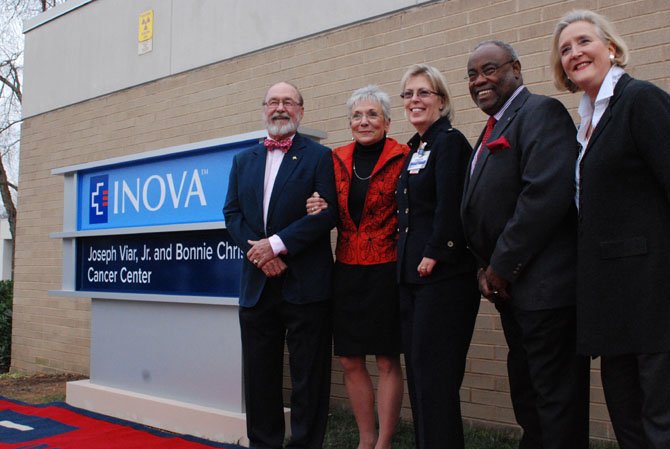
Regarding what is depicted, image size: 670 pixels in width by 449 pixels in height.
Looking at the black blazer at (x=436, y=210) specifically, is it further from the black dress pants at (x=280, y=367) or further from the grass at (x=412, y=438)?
the grass at (x=412, y=438)

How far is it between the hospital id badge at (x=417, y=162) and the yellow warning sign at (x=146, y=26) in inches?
163

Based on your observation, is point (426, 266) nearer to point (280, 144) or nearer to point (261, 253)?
point (261, 253)

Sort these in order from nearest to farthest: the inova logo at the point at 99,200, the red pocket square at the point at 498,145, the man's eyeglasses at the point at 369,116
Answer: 1. the red pocket square at the point at 498,145
2. the man's eyeglasses at the point at 369,116
3. the inova logo at the point at 99,200

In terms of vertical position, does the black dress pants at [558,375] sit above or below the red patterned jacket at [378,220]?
below

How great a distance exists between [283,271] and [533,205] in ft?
4.74

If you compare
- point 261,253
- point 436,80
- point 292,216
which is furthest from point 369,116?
point 261,253

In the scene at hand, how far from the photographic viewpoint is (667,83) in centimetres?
340

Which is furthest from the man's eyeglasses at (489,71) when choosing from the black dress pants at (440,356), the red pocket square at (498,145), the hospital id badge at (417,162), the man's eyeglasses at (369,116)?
the black dress pants at (440,356)

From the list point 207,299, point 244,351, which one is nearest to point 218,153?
point 207,299

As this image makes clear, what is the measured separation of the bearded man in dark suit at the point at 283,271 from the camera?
3334mm

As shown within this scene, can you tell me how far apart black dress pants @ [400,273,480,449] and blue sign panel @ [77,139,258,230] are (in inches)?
61.5

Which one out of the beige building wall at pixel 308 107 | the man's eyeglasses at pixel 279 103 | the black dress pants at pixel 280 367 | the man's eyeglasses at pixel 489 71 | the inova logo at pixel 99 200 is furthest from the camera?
the inova logo at pixel 99 200

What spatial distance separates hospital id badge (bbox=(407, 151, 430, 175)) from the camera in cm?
298

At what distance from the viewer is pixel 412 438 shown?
3.93 metres
